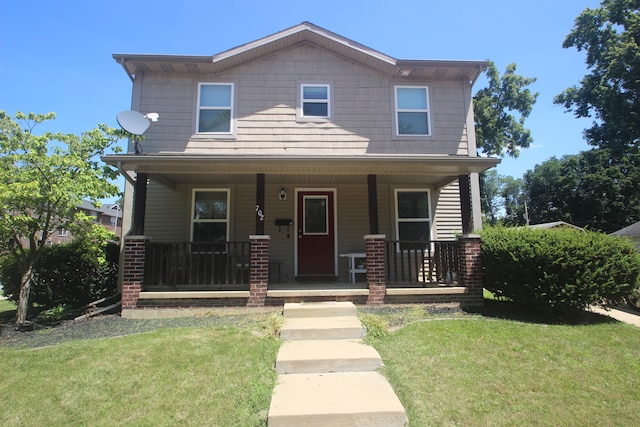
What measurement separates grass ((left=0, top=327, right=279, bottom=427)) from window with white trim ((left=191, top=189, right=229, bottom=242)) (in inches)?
151

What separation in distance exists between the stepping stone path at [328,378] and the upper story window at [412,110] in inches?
204

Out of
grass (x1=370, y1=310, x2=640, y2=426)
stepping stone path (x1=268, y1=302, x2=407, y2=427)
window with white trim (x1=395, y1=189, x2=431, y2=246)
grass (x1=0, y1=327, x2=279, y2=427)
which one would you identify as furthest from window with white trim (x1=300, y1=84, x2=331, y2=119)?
grass (x1=0, y1=327, x2=279, y2=427)

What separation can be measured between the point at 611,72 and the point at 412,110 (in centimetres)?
1968

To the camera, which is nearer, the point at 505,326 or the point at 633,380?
the point at 633,380

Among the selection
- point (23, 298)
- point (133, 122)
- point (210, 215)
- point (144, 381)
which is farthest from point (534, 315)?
point (23, 298)

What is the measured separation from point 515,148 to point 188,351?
899 inches

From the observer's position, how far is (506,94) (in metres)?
21.9

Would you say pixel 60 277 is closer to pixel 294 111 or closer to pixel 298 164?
pixel 298 164

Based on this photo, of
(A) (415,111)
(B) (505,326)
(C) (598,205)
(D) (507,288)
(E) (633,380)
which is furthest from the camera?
(C) (598,205)

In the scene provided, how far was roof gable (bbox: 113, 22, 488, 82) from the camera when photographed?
834 cm

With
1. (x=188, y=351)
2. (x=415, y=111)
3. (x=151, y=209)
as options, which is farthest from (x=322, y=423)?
(x=415, y=111)

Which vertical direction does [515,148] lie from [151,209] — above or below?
above

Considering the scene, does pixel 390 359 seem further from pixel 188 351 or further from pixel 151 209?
pixel 151 209

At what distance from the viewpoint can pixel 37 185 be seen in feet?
18.2
